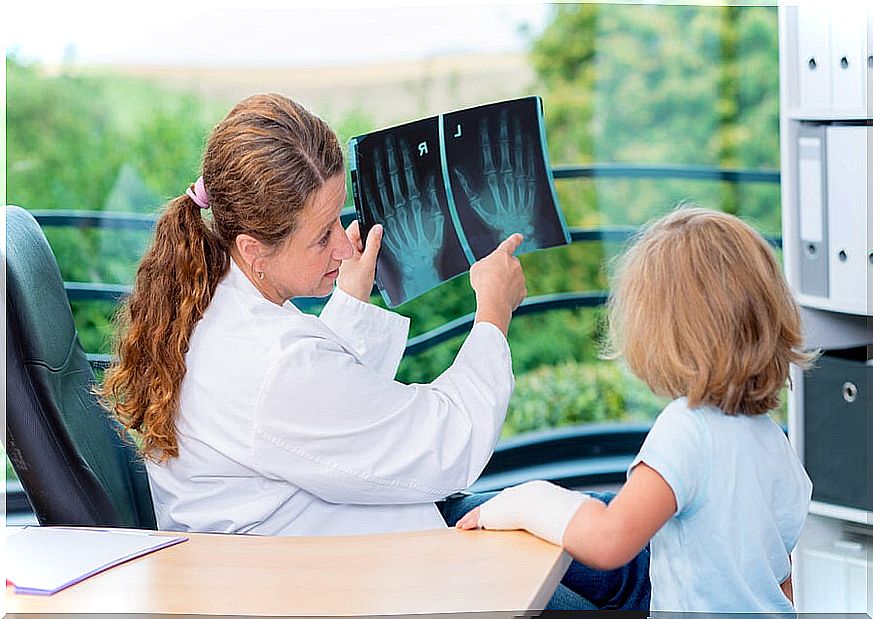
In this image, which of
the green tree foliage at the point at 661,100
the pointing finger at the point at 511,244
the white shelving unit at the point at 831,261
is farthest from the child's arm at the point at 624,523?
the green tree foliage at the point at 661,100

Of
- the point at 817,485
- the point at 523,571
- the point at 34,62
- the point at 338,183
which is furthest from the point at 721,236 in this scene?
the point at 34,62

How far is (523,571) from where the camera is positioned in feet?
3.42

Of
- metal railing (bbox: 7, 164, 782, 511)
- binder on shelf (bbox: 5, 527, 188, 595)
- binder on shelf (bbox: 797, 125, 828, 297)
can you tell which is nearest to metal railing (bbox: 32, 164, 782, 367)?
metal railing (bbox: 7, 164, 782, 511)

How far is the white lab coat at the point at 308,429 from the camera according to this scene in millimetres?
1273

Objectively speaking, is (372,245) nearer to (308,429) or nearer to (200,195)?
(200,195)

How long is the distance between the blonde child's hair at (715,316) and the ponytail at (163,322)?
563mm

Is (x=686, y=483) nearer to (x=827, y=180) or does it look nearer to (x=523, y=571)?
(x=523, y=571)

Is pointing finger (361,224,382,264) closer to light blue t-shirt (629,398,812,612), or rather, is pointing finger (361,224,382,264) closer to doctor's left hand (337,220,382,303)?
doctor's left hand (337,220,382,303)

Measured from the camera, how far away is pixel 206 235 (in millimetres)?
1394

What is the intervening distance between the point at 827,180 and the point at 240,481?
3.69 feet

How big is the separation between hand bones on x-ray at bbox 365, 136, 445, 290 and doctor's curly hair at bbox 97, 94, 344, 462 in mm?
211

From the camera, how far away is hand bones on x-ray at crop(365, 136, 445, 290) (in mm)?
1606

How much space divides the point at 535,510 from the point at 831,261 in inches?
37.8

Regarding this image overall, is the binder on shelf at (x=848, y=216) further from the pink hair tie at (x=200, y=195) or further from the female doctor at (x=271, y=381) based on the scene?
the pink hair tie at (x=200, y=195)
